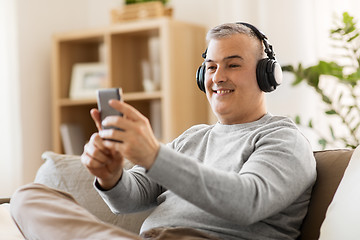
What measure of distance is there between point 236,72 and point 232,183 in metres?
0.42

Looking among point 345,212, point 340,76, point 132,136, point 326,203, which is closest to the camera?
point 132,136

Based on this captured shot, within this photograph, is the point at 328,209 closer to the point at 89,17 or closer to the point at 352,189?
the point at 352,189

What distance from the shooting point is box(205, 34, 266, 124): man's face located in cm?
158

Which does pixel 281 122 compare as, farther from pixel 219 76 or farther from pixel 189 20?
pixel 189 20

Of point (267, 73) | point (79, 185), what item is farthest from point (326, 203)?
point (79, 185)

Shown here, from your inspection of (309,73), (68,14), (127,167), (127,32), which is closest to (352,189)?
(127,167)

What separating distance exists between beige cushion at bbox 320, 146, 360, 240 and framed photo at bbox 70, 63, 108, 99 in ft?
8.79

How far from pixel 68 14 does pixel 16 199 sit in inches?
123

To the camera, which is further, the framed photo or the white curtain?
the framed photo

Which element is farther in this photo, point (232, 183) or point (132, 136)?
point (232, 183)

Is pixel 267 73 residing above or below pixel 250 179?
above

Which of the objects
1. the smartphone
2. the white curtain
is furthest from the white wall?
the smartphone

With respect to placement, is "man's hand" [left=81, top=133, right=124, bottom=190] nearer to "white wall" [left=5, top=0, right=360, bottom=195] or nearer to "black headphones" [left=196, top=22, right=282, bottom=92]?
"black headphones" [left=196, top=22, right=282, bottom=92]

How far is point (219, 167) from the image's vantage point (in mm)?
1532
